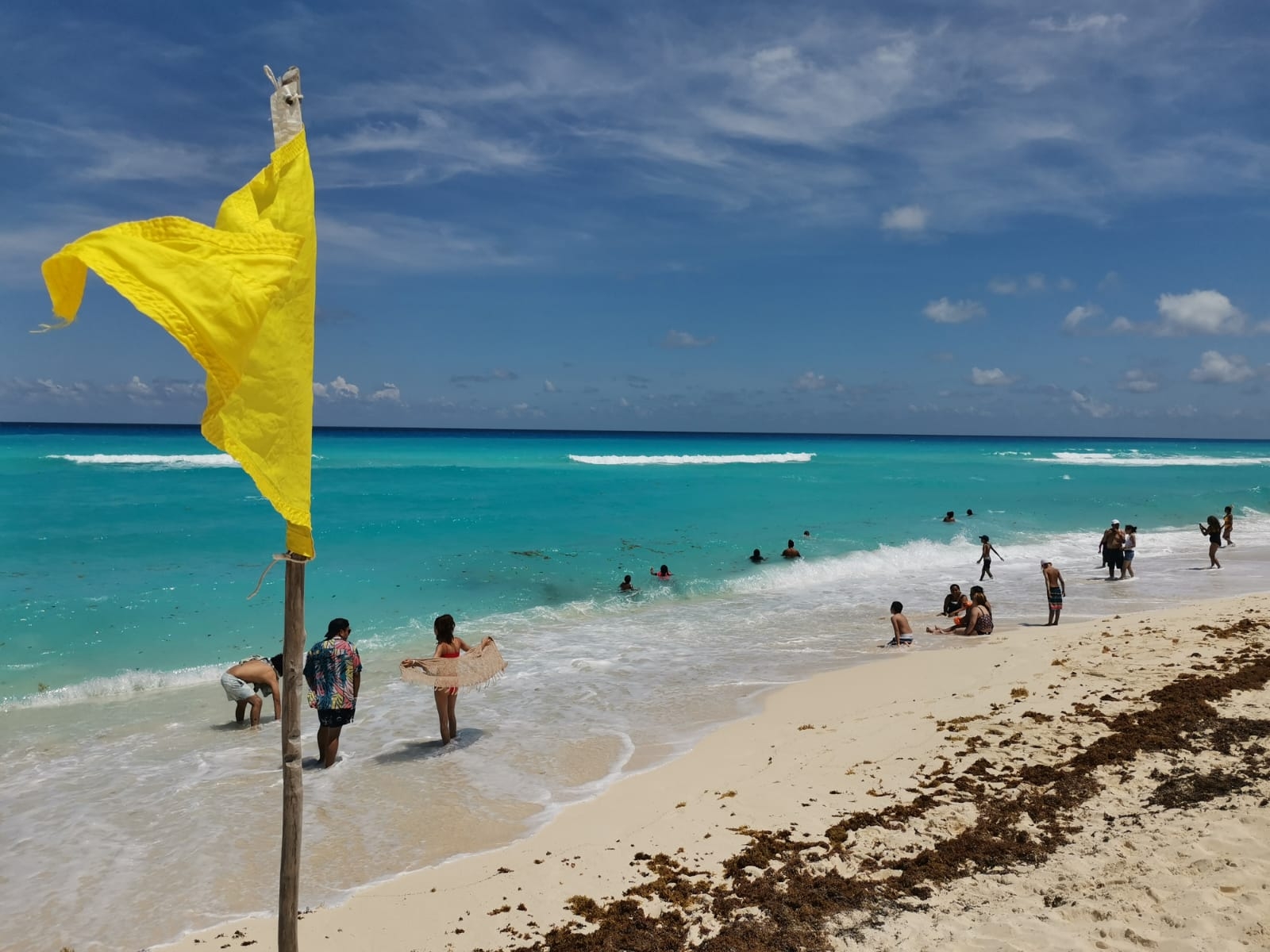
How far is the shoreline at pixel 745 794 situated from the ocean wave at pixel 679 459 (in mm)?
68994

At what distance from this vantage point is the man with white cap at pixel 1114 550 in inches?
881

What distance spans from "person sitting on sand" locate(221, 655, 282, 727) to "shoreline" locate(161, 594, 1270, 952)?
4.95m

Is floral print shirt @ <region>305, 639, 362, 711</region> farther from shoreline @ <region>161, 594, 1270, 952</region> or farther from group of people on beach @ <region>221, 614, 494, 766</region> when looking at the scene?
shoreline @ <region>161, 594, 1270, 952</region>

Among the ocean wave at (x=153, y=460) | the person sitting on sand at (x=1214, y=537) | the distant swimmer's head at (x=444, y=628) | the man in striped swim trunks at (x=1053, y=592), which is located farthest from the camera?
the ocean wave at (x=153, y=460)

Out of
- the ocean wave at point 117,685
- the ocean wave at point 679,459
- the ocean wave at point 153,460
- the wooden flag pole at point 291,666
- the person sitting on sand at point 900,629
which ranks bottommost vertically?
the ocean wave at point 117,685

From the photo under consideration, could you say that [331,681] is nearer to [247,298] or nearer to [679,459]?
[247,298]

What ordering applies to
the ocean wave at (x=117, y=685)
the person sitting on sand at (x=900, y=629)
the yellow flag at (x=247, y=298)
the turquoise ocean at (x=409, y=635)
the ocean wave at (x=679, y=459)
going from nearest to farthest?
the yellow flag at (x=247, y=298)
the turquoise ocean at (x=409, y=635)
the ocean wave at (x=117, y=685)
the person sitting on sand at (x=900, y=629)
the ocean wave at (x=679, y=459)

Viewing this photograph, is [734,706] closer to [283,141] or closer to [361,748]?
[361,748]

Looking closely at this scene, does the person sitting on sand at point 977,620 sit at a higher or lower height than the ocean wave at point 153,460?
lower

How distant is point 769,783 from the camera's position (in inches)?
322

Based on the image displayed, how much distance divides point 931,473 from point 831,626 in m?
55.9

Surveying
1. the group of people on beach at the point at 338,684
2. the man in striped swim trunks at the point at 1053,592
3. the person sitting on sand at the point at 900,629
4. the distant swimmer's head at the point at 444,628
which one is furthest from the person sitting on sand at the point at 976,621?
A: the distant swimmer's head at the point at 444,628

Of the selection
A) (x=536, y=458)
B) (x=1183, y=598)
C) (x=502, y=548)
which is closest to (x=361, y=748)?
(x=502, y=548)

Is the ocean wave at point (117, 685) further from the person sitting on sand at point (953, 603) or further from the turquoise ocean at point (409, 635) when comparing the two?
the person sitting on sand at point (953, 603)
